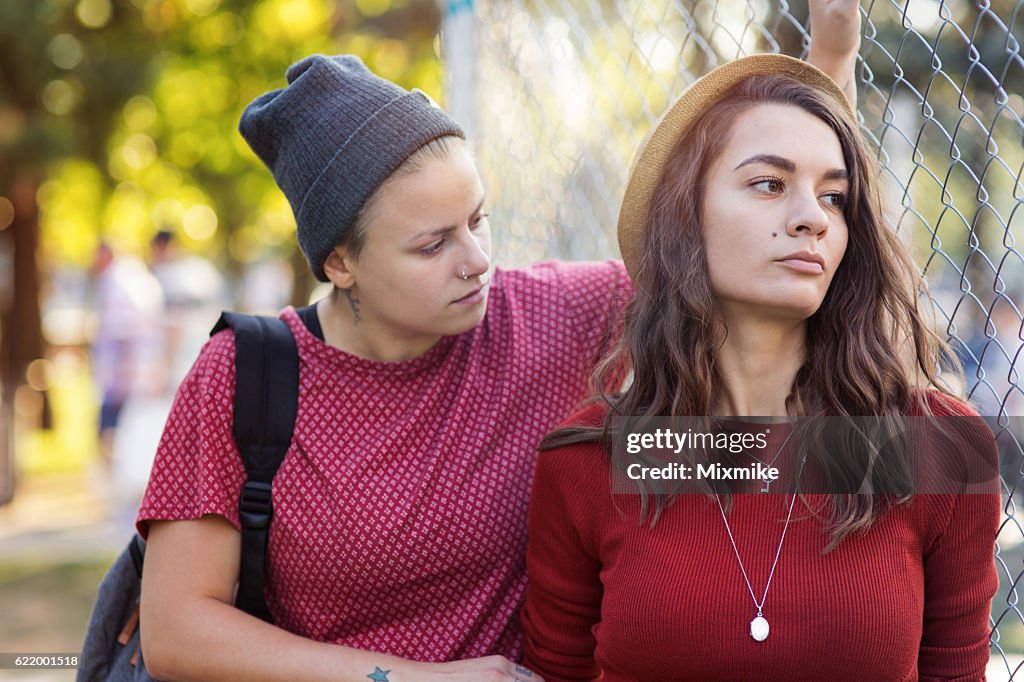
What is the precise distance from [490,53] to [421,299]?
2.14 m

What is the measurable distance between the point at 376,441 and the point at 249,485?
293 millimetres

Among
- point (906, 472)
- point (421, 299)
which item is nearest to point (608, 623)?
point (906, 472)

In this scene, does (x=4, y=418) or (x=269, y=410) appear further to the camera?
(x=4, y=418)

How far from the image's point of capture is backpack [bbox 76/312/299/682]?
2340 mm

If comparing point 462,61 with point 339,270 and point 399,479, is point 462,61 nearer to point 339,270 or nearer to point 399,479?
point 339,270

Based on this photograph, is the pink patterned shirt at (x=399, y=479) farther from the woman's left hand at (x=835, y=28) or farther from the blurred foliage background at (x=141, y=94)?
the blurred foliage background at (x=141, y=94)

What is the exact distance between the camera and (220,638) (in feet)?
7.48

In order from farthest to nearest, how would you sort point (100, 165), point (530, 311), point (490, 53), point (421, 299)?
point (100, 165) < point (490, 53) < point (530, 311) < point (421, 299)

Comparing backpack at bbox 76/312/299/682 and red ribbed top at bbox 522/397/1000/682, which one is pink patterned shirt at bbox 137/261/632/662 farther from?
red ribbed top at bbox 522/397/1000/682

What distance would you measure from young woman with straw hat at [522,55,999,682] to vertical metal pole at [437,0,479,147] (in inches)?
70.9

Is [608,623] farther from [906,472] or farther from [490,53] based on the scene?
[490,53]

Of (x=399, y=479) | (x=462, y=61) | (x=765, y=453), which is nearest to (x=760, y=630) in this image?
(x=765, y=453)

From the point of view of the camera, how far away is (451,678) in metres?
2.25

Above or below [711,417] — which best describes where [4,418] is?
above
